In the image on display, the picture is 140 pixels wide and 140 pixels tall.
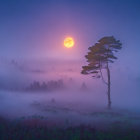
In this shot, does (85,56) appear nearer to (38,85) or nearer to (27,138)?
(27,138)

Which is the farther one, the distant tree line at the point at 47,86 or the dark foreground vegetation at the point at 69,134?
the distant tree line at the point at 47,86

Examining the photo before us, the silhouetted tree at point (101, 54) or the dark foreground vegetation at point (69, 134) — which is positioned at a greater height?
the silhouetted tree at point (101, 54)

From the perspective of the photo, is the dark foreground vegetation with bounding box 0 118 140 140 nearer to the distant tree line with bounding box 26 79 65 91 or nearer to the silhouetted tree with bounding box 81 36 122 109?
the silhouetted tree with bounding box 81 36 122 109

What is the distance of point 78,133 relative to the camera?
49.9ft

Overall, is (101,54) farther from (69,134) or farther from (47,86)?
(47,86)

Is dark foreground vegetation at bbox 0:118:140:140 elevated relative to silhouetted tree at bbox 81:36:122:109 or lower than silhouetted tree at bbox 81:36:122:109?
lower

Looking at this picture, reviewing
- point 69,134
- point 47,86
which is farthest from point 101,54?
point 47,86

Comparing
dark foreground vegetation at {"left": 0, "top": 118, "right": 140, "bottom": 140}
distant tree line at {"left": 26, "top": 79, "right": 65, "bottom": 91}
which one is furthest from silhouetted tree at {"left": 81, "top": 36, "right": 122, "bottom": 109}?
distant tree line at {"left": 26, "top": 79, "right": 65, "bottom": 91}

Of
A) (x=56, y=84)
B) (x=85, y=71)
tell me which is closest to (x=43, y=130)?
(x=85, y=71)

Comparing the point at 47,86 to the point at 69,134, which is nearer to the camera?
the point at 69,134

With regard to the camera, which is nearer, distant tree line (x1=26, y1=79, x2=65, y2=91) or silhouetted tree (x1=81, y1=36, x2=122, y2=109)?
silhouetted tree (x1=81, y1=36, x2=122, y2=109)

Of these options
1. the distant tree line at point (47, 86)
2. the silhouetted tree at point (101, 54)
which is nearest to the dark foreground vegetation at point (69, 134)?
the silhouetted tree at point (101, 54)

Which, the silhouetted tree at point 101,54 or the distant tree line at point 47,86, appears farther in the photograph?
the distant tree line at point 47,86

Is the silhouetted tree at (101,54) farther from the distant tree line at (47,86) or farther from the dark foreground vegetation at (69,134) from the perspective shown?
the distant tree line at (47,86)
